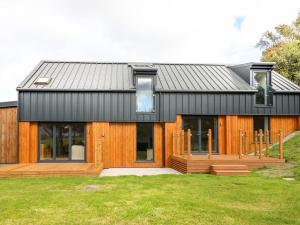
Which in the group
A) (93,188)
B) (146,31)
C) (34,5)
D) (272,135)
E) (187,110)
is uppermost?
(146,31)

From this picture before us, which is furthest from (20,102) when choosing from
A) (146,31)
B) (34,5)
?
(146,31)

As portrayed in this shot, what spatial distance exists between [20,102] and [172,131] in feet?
24.7

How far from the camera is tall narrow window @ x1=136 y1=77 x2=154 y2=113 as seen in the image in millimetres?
15469

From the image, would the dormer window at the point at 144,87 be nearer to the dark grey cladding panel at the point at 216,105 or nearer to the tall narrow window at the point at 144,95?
the tall narrow window at the point at 144,95

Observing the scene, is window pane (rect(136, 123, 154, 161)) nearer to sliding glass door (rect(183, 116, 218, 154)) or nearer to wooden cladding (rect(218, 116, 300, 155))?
sliding glass door (rect(183, 116, 218, 154))

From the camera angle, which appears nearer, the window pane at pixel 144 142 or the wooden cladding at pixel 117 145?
the wooden cladding at pixel 117 145

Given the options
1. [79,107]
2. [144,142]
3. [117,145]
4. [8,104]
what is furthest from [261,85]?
[8,104]

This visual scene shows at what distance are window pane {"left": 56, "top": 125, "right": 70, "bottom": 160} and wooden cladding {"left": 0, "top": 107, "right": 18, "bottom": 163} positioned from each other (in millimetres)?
3195

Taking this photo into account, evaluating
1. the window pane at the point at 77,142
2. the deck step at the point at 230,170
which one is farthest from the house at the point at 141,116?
the deck step at the point at 230,170

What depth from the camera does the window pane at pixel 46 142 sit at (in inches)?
590

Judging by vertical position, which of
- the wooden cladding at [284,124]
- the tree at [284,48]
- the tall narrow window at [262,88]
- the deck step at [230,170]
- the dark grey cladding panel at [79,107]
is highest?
the tree at [284,48]

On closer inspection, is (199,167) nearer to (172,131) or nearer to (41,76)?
(172,131)

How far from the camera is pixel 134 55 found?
191 feet

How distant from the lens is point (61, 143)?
15031mm
